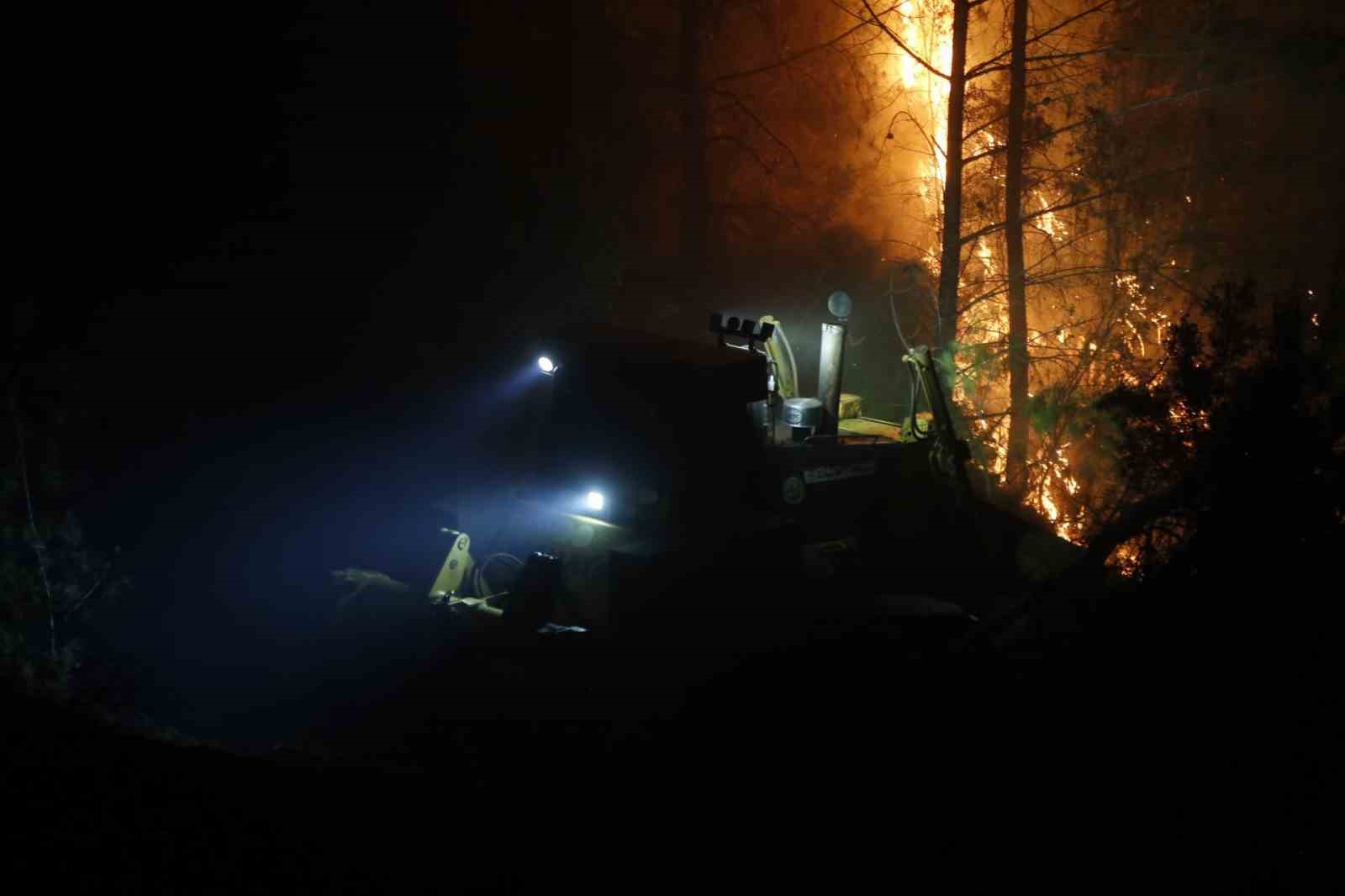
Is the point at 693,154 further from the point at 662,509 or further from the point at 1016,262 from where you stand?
the point at 662,509

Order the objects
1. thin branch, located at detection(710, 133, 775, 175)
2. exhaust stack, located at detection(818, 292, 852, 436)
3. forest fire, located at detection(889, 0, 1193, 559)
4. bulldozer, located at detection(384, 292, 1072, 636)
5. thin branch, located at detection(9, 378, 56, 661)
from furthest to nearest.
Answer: thin branch, located at detection(710, 133, 775, 175)
forest fire, located at detection(889, 0, 1193, 559)
thin branch, located at detection(9, 378, 56, 661)
exhaust stack, located at detection(818, 292, 852, 436)
bulldozer, located at detection(384, 292, 1072, 636)

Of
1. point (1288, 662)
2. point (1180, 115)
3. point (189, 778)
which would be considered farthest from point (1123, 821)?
point (1180, 115)

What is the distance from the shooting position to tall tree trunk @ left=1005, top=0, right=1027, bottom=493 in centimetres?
1827

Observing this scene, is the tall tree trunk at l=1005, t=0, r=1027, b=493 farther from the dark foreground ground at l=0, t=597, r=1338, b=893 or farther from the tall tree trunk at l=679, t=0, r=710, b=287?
the dark foreground ground at l=0, t=597, r=1338, b=893

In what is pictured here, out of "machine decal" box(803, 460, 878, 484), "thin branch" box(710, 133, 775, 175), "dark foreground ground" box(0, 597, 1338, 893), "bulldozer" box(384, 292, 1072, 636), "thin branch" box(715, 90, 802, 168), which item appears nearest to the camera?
"dark foreground ground" box(0, 597, 1338, 893)

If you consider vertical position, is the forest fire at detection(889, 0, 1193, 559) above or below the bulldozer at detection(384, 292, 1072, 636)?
above

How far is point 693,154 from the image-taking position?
19750 mm

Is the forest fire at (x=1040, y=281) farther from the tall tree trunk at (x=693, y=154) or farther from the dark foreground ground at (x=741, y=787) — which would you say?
the dark foreground ground at (x=741, y=787)

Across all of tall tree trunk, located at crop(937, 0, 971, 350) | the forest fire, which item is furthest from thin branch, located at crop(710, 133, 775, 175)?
tall tree trunk, located at crop(937, 0, 971, 350)

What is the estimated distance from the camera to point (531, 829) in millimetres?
6266

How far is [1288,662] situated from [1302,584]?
0.53 meters

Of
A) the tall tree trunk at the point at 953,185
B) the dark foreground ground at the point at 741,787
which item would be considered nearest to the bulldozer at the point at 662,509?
the dark foreground ground at the point at 741,787

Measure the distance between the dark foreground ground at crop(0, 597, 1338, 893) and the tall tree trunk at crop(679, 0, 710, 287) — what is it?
44.2 ft

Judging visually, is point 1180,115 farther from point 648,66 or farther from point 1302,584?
point 1302,584
